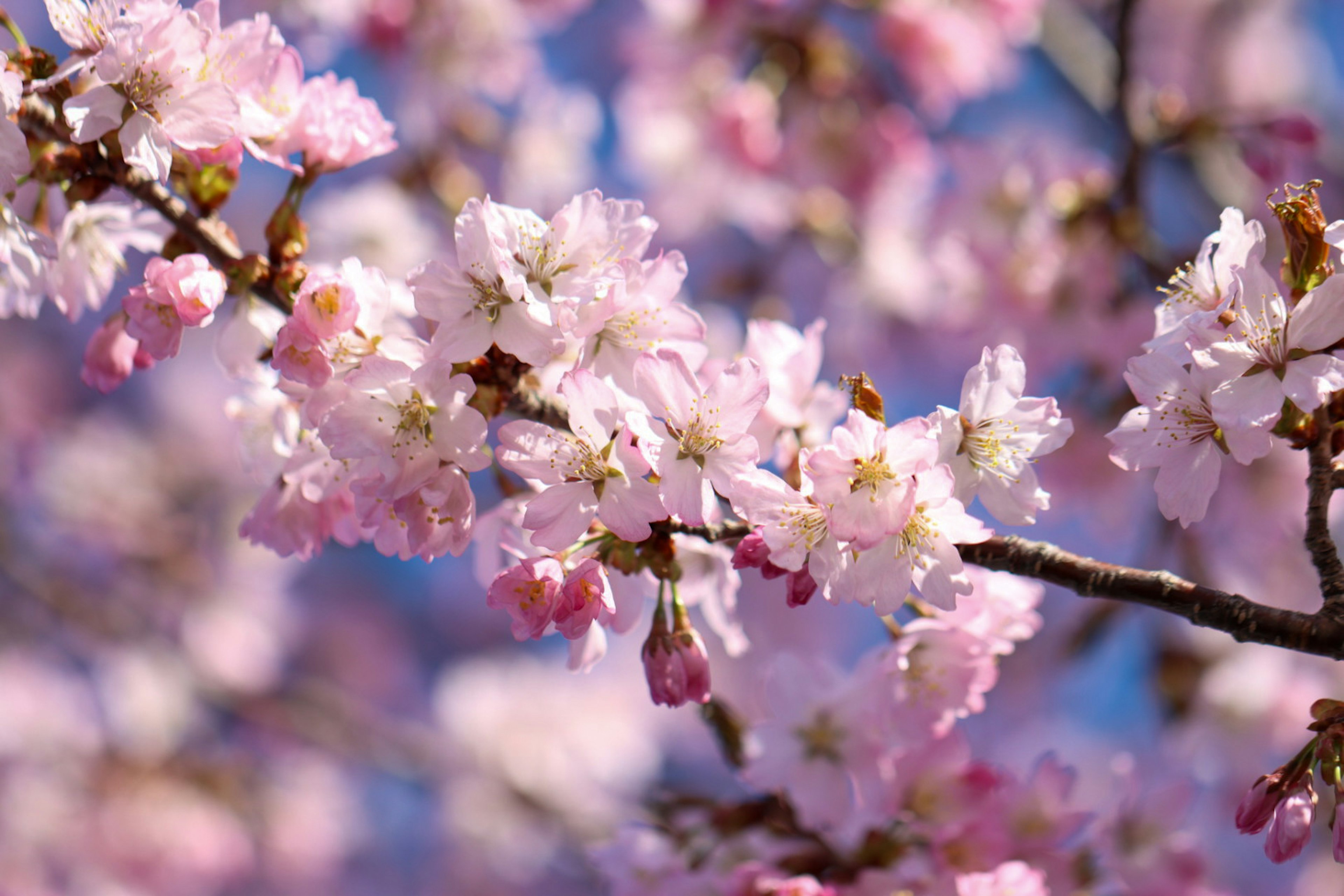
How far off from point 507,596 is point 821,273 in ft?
10.1

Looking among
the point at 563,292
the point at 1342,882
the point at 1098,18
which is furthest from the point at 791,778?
the point at 1098,18

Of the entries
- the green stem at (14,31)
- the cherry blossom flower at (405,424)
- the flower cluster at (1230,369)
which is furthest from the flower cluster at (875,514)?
the green stem at (14,31)

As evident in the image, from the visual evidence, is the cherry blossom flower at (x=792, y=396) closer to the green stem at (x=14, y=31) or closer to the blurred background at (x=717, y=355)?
the blurred background at (x=717, y=355)

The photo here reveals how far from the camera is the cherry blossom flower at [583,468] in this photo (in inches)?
43.6

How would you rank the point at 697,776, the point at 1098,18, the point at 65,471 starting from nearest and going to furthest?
1. the point at 1098,18
2. the point at 65,471
3. the point at 697,776

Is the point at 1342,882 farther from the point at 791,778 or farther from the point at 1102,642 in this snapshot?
the point at 791,778

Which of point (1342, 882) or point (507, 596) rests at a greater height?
point (1342, 882)

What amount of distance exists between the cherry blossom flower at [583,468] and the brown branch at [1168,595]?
39 centimetres

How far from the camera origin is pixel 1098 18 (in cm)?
439

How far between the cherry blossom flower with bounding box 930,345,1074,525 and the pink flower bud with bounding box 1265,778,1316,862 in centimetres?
40

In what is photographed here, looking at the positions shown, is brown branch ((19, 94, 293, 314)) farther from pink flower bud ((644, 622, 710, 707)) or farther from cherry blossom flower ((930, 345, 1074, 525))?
cherry blossom flower ((930, 345, 1074, 525))

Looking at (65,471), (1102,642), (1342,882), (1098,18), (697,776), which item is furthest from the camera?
(697,776)

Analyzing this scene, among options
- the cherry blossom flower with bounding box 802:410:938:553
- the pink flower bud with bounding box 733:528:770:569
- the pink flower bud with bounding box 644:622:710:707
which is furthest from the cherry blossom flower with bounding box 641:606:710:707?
the cherry blossom flower with bounding box 802:410:938:553

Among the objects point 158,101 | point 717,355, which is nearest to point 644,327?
point 158,101
